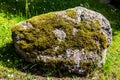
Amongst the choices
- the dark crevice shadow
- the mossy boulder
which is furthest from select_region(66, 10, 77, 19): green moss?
the dark crevice shadow

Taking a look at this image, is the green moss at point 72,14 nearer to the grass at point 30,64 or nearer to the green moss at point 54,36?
the green moss at point 54,36

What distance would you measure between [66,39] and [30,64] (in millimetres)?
1211

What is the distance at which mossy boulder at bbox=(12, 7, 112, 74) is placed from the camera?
29.5ft

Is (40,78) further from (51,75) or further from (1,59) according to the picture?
(1,59)

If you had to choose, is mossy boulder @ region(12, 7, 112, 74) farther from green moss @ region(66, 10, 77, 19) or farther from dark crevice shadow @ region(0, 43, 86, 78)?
dark crevice shadow @ region(0, 43, 86, 78)

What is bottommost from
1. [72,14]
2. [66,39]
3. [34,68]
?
[34,68]

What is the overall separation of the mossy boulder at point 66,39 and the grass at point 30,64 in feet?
0.84

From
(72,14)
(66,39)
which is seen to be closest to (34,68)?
(66,39)

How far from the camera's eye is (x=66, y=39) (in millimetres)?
9195

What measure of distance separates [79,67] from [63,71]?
0.46 metres

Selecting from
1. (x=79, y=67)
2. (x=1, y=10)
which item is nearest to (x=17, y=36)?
(x=79, y=67)

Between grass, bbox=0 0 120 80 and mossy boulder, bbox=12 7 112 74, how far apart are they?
0.26 metres

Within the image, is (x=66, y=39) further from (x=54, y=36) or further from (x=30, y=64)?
(x=30, y=64)

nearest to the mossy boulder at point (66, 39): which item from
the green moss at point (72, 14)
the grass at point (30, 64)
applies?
the green moss at point (72, 14)
